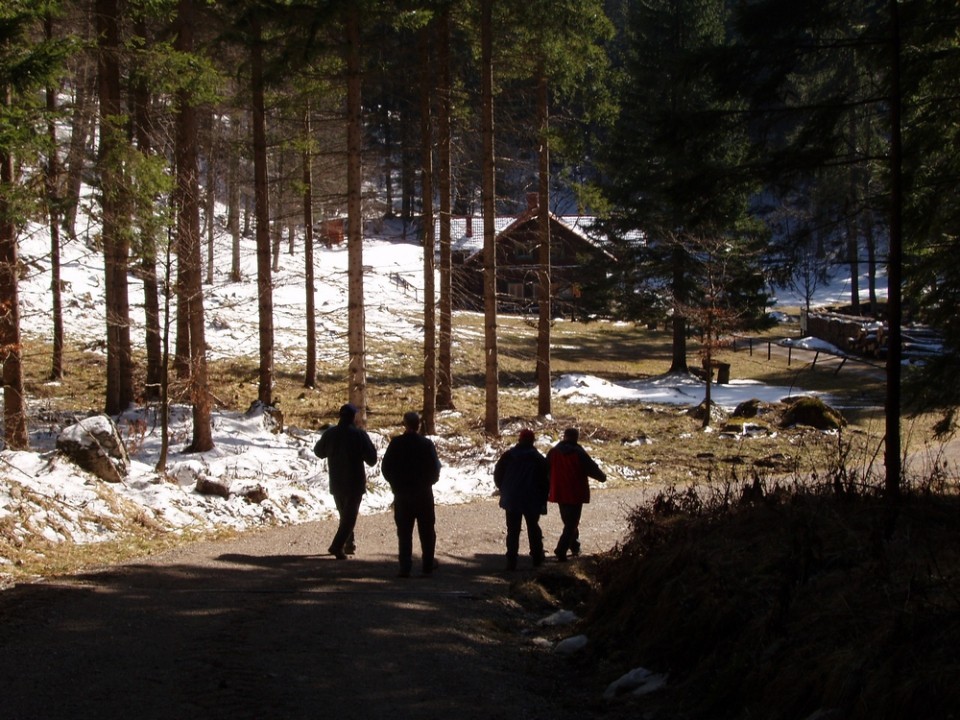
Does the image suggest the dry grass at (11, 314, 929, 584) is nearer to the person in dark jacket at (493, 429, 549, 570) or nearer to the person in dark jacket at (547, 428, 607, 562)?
the person in dark jacket at (547, 428, 607, 562)

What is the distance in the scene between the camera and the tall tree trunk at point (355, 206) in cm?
1684

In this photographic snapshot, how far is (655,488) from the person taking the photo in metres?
19.6

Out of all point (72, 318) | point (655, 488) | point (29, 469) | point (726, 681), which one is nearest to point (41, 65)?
point (29, 469)

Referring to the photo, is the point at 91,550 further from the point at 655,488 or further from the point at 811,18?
the point at 655,488

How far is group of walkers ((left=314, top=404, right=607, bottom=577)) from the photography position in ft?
34.5

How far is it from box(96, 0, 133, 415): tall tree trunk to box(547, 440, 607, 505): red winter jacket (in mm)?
7415

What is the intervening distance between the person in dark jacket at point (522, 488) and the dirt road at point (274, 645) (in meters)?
0.55

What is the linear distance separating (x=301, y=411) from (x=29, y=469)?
11.7m

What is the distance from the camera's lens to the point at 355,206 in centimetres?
1736

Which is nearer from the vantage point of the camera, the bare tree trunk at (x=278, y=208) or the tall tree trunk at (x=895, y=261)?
the tall tree trunk at (x=895, y=261)

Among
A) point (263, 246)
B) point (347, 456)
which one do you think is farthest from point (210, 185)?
point (347, 456)

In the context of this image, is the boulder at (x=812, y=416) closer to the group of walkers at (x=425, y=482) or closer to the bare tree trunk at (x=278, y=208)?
the bare tree trunk at (x=278, y=208)

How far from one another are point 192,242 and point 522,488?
7.30m

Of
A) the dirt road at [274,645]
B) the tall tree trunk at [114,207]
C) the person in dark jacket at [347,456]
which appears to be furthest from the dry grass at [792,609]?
the tall tree trunk at [114,207]
